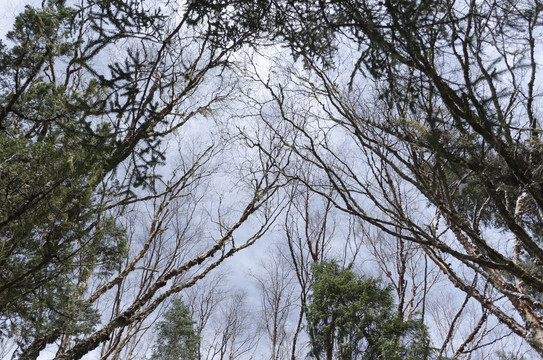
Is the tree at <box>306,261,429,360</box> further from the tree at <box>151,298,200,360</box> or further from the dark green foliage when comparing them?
the tree at <box>151,298,200,360</box>

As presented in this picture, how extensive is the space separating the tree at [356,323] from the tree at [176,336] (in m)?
7.14

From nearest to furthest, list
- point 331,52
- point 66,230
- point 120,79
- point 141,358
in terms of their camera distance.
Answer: point 120,79, point 331,52, point 66,230, point 141,358

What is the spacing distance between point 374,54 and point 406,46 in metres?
0.27

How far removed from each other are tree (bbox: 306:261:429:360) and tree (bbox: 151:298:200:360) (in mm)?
7138

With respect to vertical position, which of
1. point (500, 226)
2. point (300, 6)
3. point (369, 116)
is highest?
point (500, 226)

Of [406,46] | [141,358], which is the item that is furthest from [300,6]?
[141,358]

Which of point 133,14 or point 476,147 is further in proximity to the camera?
point 476,147

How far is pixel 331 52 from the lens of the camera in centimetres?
219

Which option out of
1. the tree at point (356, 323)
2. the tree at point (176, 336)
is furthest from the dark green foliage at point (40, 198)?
the tree at point (176, 336)

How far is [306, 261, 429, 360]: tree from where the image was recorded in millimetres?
5102

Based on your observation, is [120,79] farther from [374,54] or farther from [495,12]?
[495,12]

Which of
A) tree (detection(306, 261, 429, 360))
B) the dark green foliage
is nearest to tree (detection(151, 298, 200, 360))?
tree (detection(306, 261, 429, 360))

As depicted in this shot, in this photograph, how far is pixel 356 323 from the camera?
552 centimetres

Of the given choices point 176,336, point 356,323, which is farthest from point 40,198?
point 176,336
